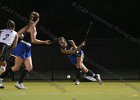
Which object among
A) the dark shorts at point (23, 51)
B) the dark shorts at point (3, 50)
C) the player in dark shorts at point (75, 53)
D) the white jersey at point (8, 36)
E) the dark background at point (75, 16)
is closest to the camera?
the dark shorts at point (23, 51)

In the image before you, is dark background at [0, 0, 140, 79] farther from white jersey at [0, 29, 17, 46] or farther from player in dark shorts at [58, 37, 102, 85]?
white jersey at [0, 29, 17, 46]

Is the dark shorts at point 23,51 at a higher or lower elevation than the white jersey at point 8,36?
lower

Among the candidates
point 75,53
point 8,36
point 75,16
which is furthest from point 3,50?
point 75,16

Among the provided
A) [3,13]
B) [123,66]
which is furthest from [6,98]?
[3,13]

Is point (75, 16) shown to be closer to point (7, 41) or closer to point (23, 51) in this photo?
point (7, 41)

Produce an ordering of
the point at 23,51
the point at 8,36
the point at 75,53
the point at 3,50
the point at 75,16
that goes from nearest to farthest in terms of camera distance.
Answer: the point at 23,51
the point at 8,36
the point at 3,50
the point at 75,53
the point at 75,16

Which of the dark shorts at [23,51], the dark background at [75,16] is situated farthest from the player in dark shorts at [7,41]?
the dark background at [75,16]

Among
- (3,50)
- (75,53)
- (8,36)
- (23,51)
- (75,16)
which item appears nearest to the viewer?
(23,51)

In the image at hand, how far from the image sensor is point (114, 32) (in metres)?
36.7

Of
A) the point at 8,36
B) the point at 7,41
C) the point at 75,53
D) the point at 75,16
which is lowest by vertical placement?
the point at 75,53

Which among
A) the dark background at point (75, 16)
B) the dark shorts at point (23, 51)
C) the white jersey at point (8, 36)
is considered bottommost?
the dark shorts at point (23, 51)

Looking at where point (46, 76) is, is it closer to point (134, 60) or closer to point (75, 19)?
point (134, 60)

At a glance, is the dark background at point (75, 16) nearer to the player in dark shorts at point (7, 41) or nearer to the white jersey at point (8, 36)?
the player in dark shorts at point (7, 41)

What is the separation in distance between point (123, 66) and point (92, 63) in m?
4.19
